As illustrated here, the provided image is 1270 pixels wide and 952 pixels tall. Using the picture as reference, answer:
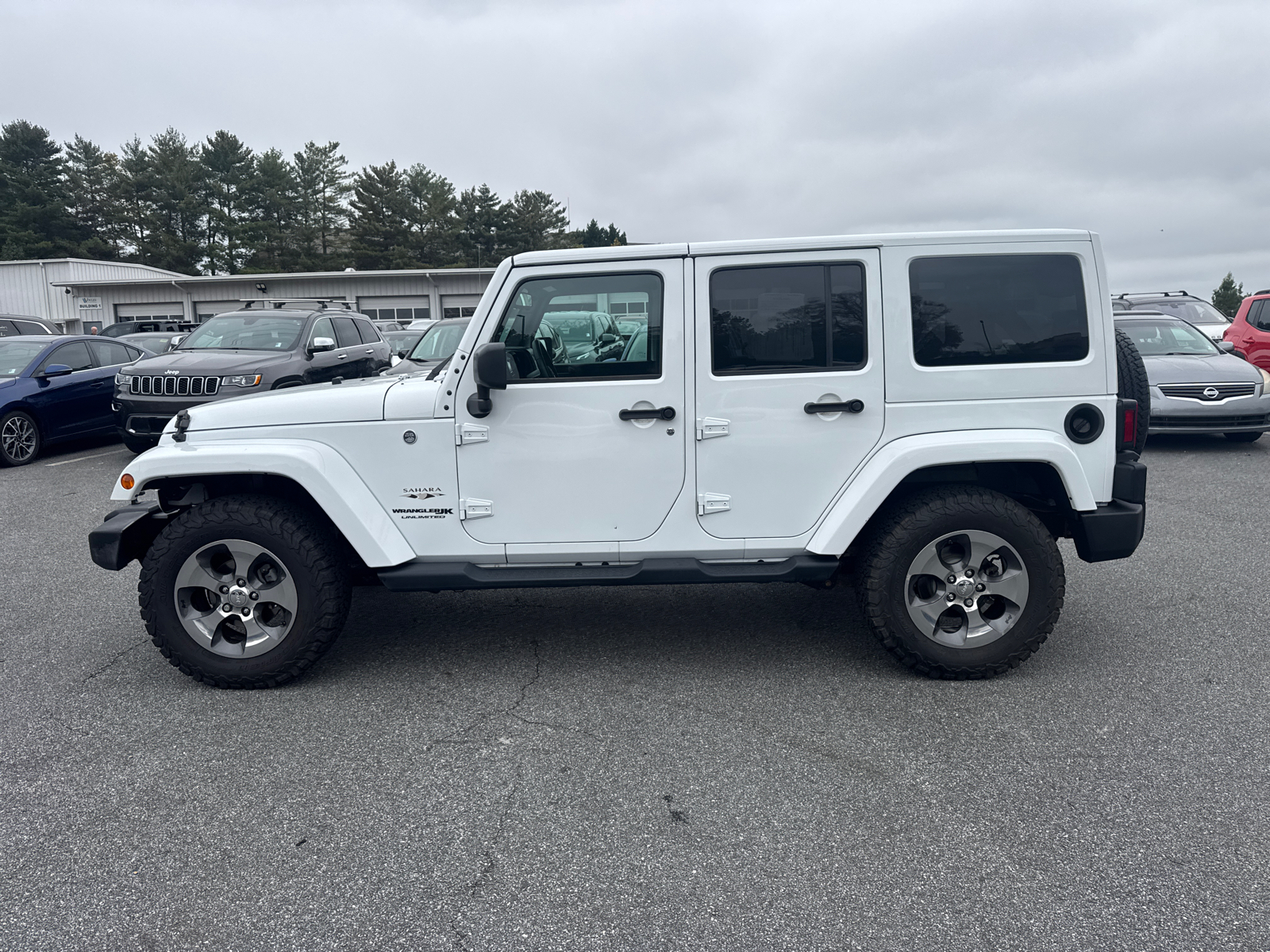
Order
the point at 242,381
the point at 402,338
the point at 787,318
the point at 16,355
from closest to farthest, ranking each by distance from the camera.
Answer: the point at 787,318, the point at 242,381, the point at 16,355, the point at 402,338

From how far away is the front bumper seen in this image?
10.3 meters

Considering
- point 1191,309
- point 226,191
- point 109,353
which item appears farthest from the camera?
point 226,191

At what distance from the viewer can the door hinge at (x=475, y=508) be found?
402 cm

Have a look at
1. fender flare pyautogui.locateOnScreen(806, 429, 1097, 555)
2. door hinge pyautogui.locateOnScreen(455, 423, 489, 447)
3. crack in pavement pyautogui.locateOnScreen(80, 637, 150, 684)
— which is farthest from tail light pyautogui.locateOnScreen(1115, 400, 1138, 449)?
crack in pavement pyautogui.locateOnScreen(80, 637, 150, 684)

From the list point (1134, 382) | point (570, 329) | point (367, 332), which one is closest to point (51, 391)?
point (367, 332)

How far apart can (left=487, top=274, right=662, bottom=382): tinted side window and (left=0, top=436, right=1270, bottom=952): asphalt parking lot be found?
4.76 feet

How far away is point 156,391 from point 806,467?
27.4 ft

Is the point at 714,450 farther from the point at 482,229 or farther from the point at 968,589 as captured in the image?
the point at 482,229

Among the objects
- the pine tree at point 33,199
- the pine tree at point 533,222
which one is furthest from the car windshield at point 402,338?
the pine tree at point 33,199

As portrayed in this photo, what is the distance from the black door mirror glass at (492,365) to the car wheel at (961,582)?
6.08 feet

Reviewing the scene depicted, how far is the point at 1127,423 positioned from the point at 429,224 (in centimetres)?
5541

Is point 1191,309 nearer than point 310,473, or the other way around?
point 310,473

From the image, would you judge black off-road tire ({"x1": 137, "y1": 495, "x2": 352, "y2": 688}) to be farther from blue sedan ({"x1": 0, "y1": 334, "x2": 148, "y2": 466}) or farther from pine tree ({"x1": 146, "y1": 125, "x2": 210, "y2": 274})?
pine tree ({"x1": 146, "y1": 125, "x2": 210, "y2": 274})

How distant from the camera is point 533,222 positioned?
55750mm
